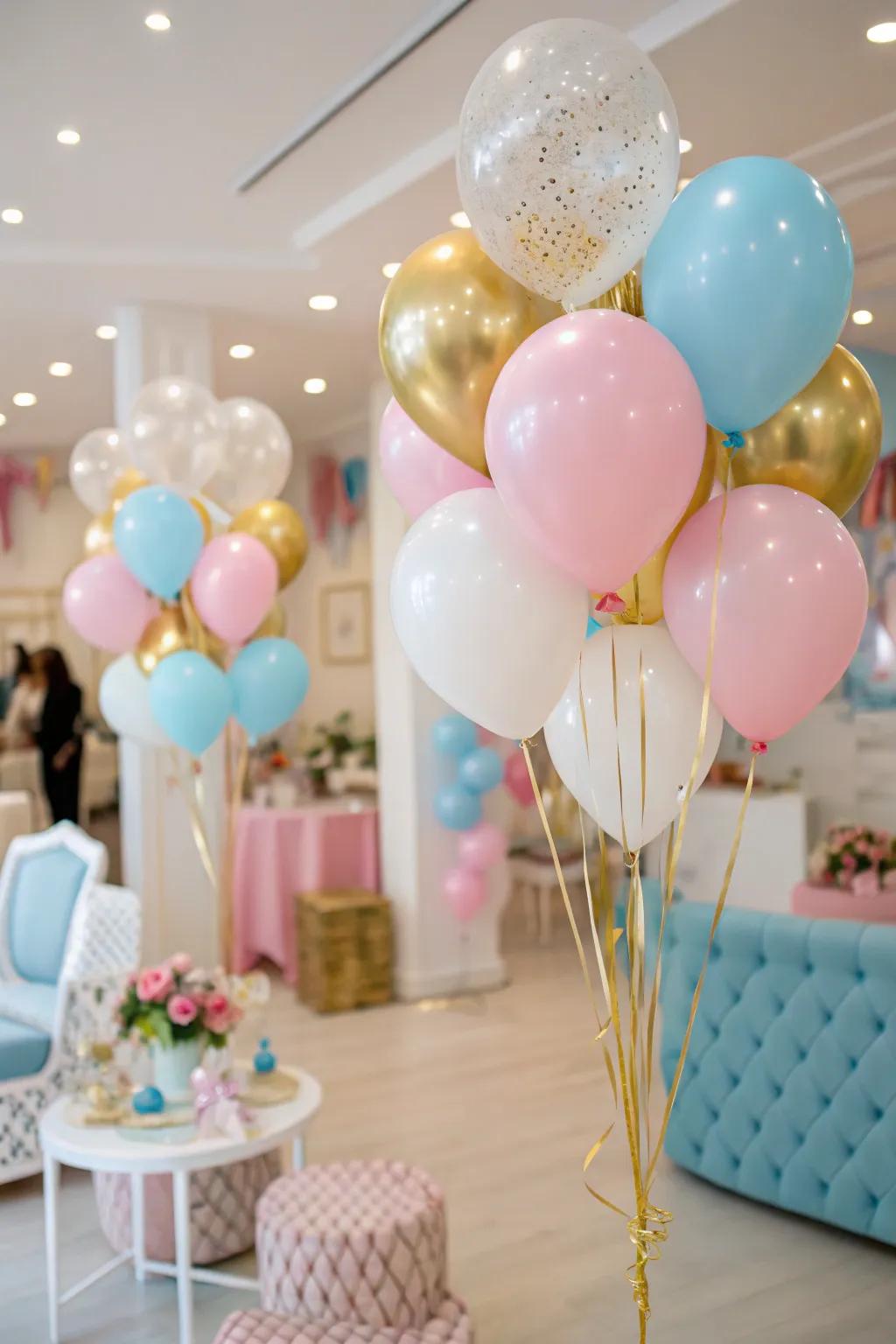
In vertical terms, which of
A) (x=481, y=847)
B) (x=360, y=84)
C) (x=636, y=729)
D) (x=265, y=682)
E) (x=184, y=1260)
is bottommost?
(x=184, y=1260)

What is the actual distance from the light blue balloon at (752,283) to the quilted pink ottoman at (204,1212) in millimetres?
2446

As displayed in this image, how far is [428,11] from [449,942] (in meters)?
4.16

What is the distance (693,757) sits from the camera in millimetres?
1903

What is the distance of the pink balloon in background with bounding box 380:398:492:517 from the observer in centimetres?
207

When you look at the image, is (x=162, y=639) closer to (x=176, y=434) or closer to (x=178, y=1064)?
(x=176, y=434)

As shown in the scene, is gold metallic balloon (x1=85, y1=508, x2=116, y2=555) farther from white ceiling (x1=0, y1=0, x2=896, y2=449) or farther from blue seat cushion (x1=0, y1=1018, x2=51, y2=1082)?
blue seat cushion (x1=0, y1=1018, x2=51, y2=1082)

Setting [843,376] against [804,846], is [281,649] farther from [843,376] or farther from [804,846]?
[804,846]

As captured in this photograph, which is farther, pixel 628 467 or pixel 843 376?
pixel 843 376

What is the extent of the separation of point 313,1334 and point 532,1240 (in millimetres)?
1287

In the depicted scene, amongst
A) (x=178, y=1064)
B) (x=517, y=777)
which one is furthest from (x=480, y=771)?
(x=178, y=1064)

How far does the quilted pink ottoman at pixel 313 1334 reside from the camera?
2189 millimetres

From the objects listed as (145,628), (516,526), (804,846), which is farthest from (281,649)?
(804,846)

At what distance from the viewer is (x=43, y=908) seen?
429cm

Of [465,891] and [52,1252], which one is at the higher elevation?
[465,891]
